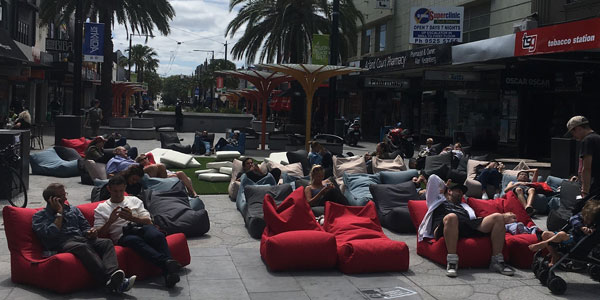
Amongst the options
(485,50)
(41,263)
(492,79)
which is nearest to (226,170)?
(41,263)

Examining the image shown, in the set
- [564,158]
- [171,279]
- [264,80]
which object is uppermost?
[264,80]

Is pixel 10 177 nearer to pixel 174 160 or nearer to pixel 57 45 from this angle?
pixel 174 160

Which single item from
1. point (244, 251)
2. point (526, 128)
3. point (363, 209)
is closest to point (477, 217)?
point (363, 209)

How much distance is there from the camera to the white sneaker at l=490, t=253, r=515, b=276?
298 inches

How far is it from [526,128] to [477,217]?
57.4 feet

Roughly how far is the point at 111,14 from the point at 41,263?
1044 inches

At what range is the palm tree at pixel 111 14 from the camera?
30.1 meters

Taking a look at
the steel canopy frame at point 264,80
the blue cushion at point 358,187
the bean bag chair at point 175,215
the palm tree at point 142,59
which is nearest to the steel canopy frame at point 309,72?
the steel canopy frame at point 264,80

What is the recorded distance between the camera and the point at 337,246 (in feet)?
25.3

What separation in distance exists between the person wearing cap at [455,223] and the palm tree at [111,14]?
25.6 metres

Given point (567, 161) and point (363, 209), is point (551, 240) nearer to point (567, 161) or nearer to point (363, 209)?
point (363, 209)

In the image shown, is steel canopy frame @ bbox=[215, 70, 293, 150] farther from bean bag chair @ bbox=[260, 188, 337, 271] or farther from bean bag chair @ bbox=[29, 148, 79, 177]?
bean bag chair @ bbox=[260, 188, 337, 271]

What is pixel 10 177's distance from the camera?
36.3 ft

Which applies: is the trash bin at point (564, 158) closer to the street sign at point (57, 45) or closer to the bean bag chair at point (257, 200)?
the bean bag chair at point (257, 200)
